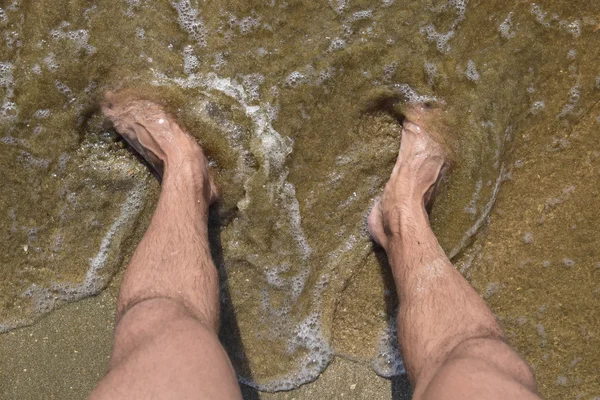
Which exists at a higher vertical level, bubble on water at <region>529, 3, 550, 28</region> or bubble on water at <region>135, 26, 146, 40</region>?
bubble on water at <region>529, 3, 550, 28</region>

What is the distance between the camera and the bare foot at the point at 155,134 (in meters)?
2.31

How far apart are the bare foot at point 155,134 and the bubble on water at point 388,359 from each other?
3.44 ft

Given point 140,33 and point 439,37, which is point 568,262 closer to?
point 439,37

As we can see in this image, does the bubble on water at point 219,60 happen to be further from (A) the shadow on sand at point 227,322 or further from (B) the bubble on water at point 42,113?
(B) the bubble on water at point 42,113

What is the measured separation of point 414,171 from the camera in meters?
2.32

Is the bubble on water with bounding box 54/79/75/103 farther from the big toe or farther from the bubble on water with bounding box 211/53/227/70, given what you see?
the big toe

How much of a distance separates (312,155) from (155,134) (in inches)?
28.4

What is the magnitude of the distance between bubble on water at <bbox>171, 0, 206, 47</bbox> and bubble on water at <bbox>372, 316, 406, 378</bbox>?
63.9 inches

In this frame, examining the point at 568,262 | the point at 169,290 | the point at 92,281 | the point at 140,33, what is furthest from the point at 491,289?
Result: the point at 140,33

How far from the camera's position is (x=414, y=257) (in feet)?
7.16

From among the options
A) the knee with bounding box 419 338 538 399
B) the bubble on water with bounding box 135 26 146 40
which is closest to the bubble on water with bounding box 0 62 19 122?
the bubble on water with bounding box 135 26 146 40

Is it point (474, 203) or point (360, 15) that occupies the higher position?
point (360, 15)

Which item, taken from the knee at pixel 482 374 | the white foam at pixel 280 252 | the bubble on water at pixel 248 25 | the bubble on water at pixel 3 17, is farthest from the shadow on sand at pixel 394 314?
the bubble on water at pixel 3 17

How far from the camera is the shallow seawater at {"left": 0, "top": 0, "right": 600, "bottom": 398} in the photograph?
2.35m
